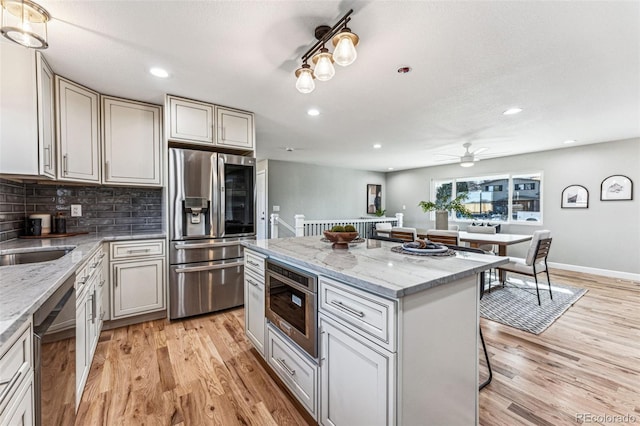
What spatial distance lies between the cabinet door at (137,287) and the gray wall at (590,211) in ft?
21.3

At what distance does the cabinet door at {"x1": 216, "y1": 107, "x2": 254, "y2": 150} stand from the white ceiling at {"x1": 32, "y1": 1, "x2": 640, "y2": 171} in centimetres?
12

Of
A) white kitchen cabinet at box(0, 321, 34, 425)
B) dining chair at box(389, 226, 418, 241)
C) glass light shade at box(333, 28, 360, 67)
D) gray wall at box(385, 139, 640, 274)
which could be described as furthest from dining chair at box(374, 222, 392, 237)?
white kitchen cabinet at box(0, 321, 34, 425)

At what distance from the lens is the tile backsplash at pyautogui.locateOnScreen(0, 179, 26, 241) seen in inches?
86.0

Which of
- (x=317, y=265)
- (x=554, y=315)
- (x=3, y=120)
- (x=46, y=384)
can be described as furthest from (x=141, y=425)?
(x=554, y=315)

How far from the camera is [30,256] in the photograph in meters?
1.92

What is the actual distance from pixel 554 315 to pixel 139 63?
4.73 meters

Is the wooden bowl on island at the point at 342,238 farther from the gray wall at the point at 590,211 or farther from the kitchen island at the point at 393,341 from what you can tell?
the gray wall at the point at 590,211

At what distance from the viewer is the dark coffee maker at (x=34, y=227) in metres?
2.48

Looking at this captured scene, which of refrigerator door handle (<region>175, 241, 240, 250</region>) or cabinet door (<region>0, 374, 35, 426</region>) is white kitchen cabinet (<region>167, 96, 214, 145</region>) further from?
cabinet door (<region>0, 374, 35, 426</region>)

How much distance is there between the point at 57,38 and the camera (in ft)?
6.00

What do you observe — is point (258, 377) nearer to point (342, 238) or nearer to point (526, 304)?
point (342, 238)

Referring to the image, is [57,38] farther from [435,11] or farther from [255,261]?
[435,11]

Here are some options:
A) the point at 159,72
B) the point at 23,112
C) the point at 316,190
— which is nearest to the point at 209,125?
the point at 159,72

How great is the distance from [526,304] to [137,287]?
4.46 metres
